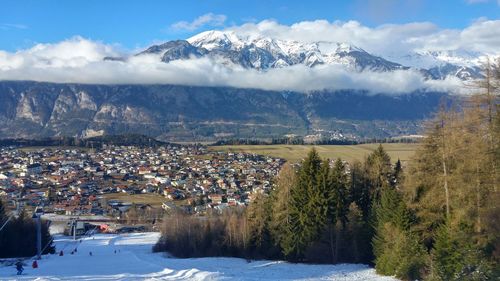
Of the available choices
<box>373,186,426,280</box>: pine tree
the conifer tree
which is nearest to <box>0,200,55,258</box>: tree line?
the conifer tree

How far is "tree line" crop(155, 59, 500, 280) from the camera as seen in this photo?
27.8 meters

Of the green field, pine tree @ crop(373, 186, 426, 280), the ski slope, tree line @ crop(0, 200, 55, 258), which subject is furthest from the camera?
the green field

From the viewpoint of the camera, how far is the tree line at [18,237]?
56.1 meters

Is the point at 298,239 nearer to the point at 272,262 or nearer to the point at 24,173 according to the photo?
the point at 272,262

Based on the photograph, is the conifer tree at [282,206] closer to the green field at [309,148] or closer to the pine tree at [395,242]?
the pine tree at [395,242]

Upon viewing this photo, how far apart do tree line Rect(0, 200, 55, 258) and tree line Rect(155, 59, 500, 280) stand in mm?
14813

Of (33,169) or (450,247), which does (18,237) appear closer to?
(450,247)

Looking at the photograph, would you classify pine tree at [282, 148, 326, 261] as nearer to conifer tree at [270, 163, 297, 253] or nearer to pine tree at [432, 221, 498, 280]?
conifer tree at [270, 163, 297, 253]

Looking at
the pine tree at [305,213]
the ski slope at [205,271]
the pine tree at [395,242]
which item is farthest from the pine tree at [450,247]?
the pine tree at [305,213]

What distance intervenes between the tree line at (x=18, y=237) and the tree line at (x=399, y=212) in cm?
1481

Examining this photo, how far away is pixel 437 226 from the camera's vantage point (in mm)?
34469

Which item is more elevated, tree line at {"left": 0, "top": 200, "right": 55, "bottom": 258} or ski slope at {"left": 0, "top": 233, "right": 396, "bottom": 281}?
ski slope at {"left": 0, "top": 233, "right": 396, "bottom": 281}

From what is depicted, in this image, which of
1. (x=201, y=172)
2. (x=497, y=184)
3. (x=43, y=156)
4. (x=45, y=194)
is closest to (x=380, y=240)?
(x=497, y=184)

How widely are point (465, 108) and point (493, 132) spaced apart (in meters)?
2.04
